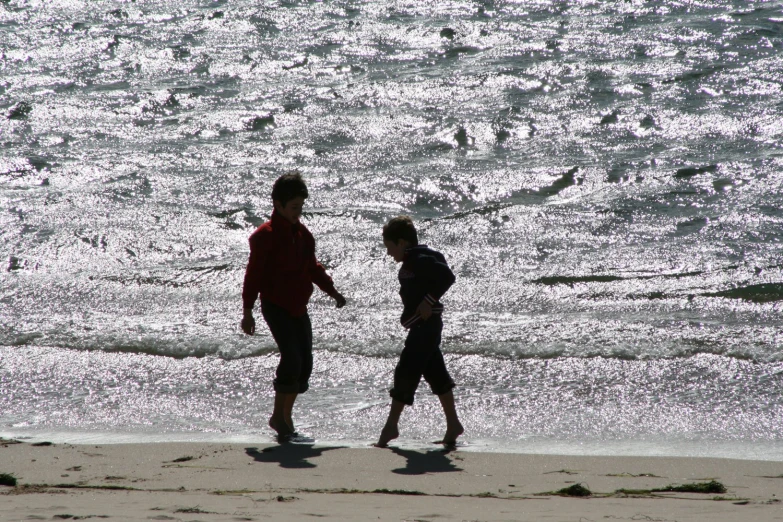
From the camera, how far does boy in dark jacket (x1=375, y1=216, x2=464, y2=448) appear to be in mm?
4516

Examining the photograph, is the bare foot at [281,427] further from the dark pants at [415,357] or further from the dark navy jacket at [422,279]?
the dark navy jacket at [422,279]

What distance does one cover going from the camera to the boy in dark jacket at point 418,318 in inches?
178

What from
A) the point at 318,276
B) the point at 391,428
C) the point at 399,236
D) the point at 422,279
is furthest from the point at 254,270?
the point at 391,428

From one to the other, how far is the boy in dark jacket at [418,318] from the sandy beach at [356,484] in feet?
0.83

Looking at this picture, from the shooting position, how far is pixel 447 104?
1516 centimetres

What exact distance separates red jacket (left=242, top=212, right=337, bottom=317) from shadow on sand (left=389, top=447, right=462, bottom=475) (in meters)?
1.05

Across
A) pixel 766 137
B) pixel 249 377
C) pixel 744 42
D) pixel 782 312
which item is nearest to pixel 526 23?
pixel 744 42

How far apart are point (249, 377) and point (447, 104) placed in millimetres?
10107

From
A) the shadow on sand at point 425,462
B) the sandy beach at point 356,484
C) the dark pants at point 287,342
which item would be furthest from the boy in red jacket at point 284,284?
the shadow on sand at point 425,462

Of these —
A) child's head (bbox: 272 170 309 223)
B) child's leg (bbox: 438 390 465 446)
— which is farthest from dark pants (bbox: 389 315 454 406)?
child's head (bbox: 272 170 309 223)

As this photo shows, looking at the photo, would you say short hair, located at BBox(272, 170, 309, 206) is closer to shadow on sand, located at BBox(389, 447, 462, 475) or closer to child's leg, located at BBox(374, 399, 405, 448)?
child's leg, located at BBox(374, 399, 405, 448)

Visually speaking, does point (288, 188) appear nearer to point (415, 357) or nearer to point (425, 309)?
point (425, 309)

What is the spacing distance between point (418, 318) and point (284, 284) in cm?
82

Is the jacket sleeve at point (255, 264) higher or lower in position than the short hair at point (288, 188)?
lower
